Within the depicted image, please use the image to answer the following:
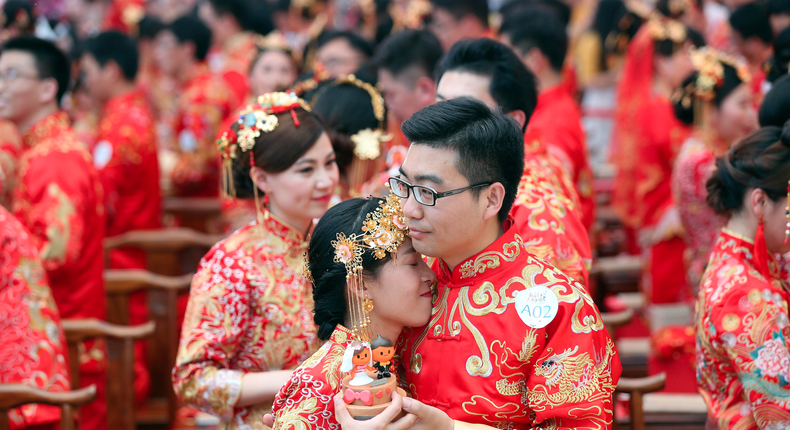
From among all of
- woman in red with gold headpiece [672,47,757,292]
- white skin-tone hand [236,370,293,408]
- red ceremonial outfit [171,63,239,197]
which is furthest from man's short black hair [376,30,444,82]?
red ceremonial outfit [171,63,239,197]

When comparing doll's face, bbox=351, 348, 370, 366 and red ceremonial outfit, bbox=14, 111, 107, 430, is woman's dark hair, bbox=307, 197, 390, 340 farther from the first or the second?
red ceremonial outfit, bbox=14, 111, 107, 430

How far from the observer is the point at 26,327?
2449mm

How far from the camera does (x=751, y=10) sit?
13.9ft

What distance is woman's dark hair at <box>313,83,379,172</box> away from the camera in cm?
278

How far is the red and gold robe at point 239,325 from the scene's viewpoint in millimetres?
2037

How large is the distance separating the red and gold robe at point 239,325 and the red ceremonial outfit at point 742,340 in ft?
3.44

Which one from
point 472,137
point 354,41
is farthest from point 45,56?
point 472,137

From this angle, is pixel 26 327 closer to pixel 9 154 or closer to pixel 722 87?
pixel 9 154

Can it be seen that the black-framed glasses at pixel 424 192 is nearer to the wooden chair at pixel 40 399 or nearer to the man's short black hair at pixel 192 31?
the wooden chair at pixel 40 399

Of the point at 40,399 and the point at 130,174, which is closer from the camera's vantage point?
the point at 40,399

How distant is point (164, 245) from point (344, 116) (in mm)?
1926

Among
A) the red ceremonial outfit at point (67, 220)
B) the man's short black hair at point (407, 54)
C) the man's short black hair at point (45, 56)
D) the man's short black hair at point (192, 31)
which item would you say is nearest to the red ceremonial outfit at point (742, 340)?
the man's short black hair at point (407, 54)

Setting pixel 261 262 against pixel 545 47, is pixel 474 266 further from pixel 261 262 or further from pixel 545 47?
pixel 545 47

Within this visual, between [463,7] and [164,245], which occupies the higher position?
[463,7]
